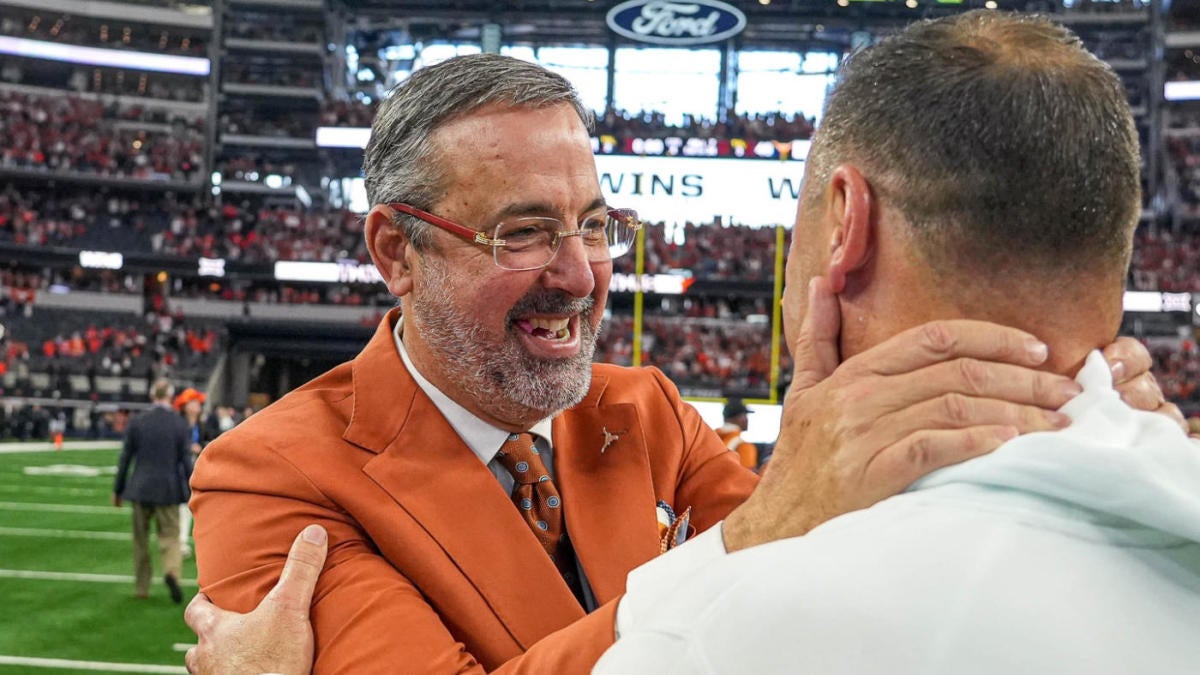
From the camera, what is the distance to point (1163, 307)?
32.8 metres

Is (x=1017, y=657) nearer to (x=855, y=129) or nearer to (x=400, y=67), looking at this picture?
(x=855, y=129)

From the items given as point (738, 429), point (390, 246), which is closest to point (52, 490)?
point (738, 429)

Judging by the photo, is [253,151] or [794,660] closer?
[794,660]

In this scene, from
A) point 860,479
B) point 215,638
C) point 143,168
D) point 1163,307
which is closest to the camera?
point 860,479

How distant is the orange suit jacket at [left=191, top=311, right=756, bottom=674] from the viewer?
1.68 meters

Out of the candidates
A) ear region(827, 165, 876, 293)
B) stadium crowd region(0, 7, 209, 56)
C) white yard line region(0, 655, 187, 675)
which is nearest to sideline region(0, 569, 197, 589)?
white yard line region(0, 655, 187, 675)

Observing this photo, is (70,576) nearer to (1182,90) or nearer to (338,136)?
(338,136)

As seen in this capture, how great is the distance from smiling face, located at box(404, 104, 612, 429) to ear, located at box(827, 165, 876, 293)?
34.4 inches

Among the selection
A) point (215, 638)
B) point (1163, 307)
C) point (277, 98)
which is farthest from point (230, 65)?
point (215, 638)

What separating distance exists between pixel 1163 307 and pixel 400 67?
31.5 m

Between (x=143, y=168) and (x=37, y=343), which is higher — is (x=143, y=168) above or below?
above

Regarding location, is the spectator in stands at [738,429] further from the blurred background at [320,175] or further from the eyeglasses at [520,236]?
the blurred background at [320,175]

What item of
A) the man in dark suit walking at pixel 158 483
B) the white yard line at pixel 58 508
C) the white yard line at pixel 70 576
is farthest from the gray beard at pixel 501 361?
the white yard line at pixel 58 508

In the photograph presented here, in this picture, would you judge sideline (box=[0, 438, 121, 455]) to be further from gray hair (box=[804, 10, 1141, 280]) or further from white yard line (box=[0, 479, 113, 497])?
gray hair (box=[804, 10, 1141, 280])
